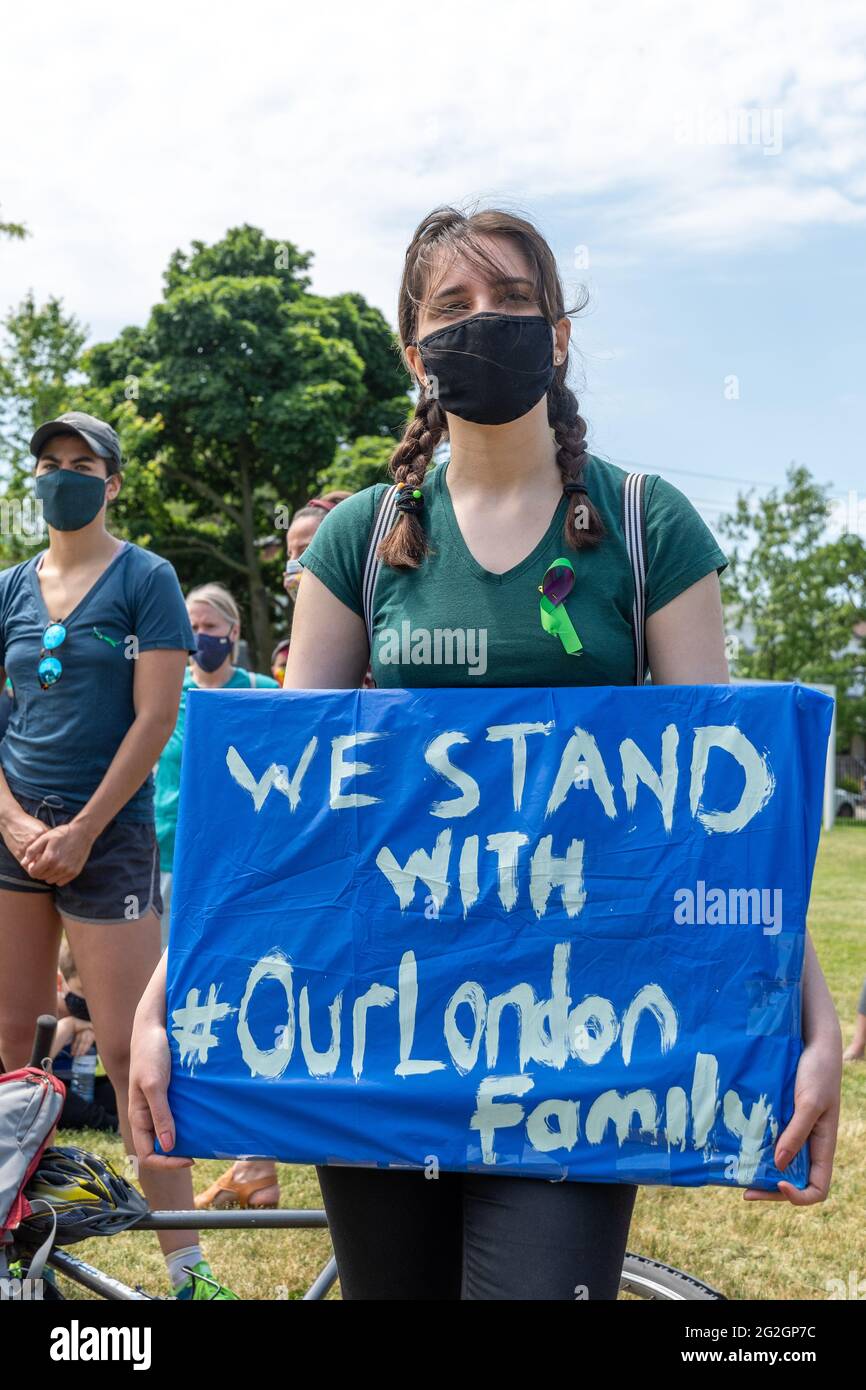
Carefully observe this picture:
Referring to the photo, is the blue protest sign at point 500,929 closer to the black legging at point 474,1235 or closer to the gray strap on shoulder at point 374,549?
the black legging at point 474,1235

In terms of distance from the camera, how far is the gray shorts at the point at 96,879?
3.61m

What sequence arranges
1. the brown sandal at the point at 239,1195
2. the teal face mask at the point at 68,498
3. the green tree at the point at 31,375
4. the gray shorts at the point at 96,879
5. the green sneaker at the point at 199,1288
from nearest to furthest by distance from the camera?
1. the green sneaker at the point at 199,1288
2. the gray shorts at the point at 96,879
3. the teal face mask at the point at 68,498
4. the brown sandal at the point at 239,1195
5. the green tree at the point at 31,375

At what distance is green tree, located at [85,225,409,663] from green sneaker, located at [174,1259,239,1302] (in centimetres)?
2805

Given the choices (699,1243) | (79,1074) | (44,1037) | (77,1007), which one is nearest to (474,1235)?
(44,1037)

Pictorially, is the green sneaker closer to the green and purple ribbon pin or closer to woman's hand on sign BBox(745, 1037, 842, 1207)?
woman's hand on sign BBox(745, 1037, 842, 1207)

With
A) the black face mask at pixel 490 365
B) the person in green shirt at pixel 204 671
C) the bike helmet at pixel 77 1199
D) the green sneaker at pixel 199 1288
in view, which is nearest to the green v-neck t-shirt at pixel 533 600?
the black face mask at pixel 490 365

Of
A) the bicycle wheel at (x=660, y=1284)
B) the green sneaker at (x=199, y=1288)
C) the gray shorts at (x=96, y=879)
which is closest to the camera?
the bicycle wheel at (x=660, y=1284)

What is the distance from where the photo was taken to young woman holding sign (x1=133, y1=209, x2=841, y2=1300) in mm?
1814

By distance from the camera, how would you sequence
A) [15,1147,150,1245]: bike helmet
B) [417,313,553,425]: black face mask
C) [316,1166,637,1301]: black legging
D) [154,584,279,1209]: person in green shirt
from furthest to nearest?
[154,584,279,1209]: person in green shirt < [15,1147,150,1245]: bike helmet < [417,313,553,425]: black face mask < [316,1166,637,1301]: black legging

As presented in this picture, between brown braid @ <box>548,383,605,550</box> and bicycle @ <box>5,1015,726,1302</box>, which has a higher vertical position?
brown braid @ <box>548,383,605,550</box>

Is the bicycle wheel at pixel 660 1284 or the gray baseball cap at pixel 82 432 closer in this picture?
the bicycle wheel at pixel 660 1284

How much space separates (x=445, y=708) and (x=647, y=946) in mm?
453

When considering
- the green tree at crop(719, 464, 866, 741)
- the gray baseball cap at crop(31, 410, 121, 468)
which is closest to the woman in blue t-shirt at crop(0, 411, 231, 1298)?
the gray baseball cap at crop(31, 410, 121, 468)

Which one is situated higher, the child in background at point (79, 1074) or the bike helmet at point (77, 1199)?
the bike helmet at point (77, 1199)
